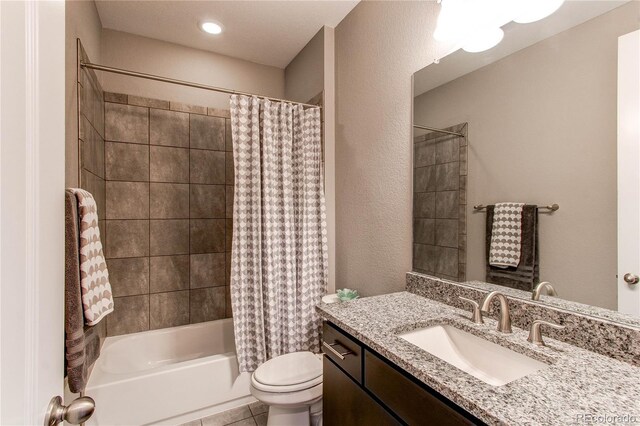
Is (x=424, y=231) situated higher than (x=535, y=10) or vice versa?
(x=535, y=10)

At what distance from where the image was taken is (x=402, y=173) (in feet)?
5.56

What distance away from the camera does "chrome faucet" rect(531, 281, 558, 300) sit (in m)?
1.06

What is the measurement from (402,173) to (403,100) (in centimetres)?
40

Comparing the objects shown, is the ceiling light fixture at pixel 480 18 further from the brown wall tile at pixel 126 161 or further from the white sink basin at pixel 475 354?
the brown wall tile at pixel 126 161

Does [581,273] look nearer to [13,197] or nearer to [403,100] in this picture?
[403,100]

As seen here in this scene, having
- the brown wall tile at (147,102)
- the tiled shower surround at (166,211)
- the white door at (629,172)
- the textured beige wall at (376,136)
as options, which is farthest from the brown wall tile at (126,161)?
the white door at (629,172)

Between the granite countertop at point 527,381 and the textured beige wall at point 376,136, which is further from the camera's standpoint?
the textured beige wall at point 376,136

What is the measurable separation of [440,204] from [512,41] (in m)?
0.72

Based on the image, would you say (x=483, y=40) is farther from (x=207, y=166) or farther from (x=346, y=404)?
(x=207, y=166)

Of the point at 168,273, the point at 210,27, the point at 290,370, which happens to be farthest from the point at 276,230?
the point at 210,27

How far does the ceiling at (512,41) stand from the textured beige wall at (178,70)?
5.83 feet

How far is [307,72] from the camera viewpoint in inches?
99.7

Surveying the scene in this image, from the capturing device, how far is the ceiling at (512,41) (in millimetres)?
981

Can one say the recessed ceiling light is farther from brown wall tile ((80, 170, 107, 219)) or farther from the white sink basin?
the white sink basin
